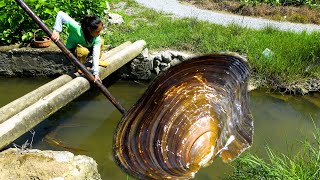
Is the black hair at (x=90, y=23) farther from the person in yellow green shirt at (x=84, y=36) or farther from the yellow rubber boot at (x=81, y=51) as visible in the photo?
the yellow rubber boot at (x=81, y=51)

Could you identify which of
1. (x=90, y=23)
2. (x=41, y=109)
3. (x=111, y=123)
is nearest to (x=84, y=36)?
(x=90, y=23)

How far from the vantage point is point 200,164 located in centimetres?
365

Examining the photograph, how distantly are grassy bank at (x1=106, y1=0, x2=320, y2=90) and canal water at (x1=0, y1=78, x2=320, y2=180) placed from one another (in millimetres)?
410

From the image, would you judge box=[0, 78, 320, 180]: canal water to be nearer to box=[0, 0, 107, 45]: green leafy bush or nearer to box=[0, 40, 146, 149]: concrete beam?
box=[0, 40, 146, 149]: concrete beam

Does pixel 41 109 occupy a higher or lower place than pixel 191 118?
higher

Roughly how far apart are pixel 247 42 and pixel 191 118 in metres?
3.14

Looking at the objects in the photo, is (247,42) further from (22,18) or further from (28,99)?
(28,99)

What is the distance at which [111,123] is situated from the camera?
504 centimetres

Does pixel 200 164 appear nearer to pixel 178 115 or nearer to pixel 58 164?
pixel 178 115

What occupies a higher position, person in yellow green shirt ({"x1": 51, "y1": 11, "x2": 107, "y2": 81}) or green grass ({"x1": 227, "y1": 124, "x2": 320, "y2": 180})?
person in yellow green shirt ({"x1": 51, "y1": 11, "x2": 107, "y2": 81})

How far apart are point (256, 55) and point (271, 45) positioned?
0.60 meters

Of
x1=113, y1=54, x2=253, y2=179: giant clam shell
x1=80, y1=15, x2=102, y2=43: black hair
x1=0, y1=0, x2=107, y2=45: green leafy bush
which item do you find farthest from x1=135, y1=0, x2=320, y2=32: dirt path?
x1=113, y1=54, x2=253, y2=179: giant clam shell

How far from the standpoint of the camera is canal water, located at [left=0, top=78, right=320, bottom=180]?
429cm

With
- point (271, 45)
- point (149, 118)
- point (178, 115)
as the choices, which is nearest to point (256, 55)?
point (271, 45)
